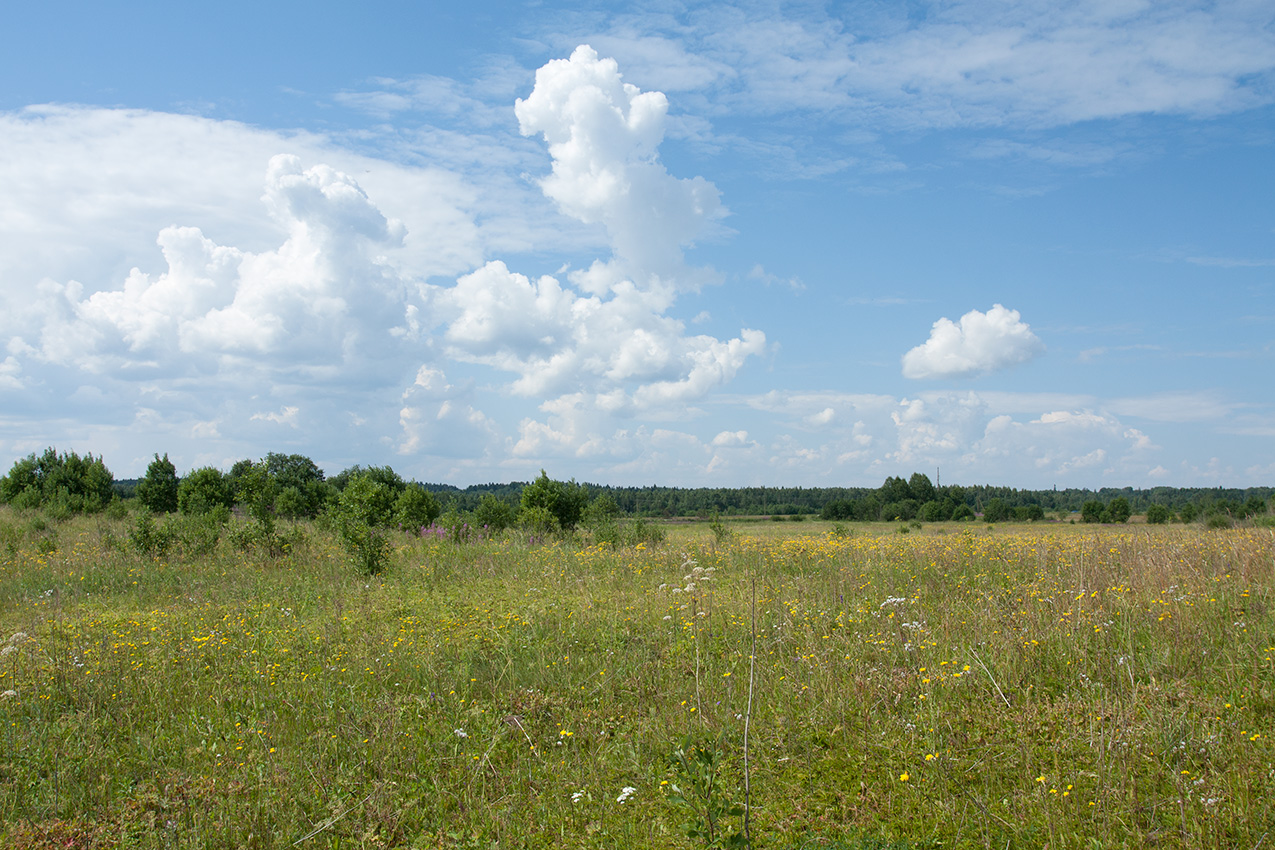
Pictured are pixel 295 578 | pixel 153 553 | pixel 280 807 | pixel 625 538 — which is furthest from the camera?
pixel 625 538

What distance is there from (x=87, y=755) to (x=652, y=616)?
535 centimetres

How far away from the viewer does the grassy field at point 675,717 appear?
13.2 ft

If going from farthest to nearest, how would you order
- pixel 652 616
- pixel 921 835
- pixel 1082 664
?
1. pixel 652 616
2. pixel 1082 664
3. pixel 921 835

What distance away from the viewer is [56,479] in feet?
128

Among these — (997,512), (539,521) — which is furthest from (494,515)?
(997,512)

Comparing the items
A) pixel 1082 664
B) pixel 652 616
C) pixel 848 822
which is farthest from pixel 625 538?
pixel 848 822

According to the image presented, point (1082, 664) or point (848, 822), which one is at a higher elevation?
point (1082, 664)

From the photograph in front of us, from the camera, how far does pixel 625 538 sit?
660 inches

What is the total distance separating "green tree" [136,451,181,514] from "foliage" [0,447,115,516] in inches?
81.6

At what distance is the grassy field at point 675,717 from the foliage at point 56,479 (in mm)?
35034

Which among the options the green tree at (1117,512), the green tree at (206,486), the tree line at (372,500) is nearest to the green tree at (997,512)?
the tree line at (372,500)

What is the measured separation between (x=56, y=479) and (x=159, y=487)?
5.01 m

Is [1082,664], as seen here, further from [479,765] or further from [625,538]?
[625,538]

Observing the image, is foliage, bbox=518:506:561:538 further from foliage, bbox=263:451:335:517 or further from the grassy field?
foliage, bbox=263:451:335:517
